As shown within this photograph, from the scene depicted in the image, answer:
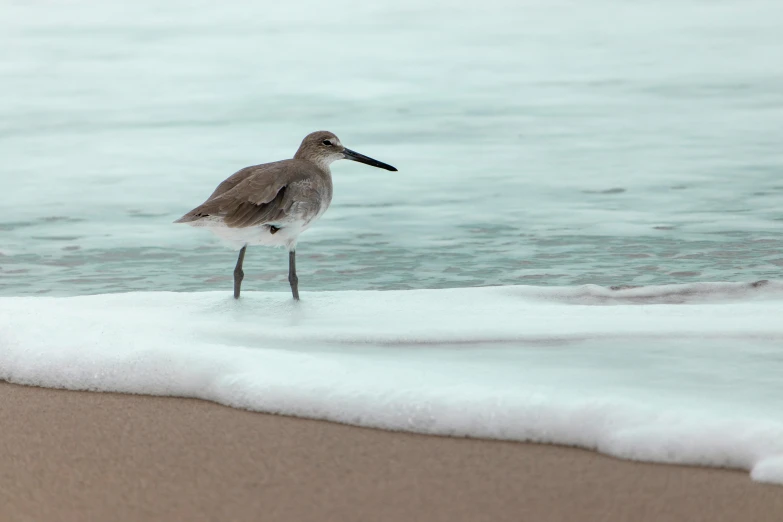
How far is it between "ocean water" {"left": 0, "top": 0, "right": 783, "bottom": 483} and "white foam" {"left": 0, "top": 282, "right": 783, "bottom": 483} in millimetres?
11

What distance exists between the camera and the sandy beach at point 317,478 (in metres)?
2.65

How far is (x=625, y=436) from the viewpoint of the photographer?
305cm

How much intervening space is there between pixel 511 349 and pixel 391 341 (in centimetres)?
44

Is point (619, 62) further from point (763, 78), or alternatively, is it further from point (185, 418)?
point (185, 418)

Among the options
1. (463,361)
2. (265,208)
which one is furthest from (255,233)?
(463,361)

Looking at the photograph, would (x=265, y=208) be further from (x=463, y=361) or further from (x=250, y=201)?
(x=463, y=361)

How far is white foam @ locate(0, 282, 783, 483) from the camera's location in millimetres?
3152

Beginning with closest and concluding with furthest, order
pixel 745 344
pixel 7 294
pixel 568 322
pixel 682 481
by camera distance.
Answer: pixel 682 481, pixel 745 344, pixel 568 322, pixel 7 294

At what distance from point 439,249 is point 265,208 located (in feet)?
6.15

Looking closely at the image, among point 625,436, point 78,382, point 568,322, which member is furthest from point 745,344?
point 78,382

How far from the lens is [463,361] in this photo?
12.8 feet

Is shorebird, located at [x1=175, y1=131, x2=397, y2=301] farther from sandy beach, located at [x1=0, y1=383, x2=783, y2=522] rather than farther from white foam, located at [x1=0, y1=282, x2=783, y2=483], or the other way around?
sandy beach, located at [x1=0, y1=383, x2=783, y2=522]

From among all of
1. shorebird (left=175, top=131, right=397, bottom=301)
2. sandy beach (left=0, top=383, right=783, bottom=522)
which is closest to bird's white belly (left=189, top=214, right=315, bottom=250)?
shorebird (left=175, top=131, right=397, bottom=301)

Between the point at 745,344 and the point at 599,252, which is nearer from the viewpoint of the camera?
the point at 745,344
